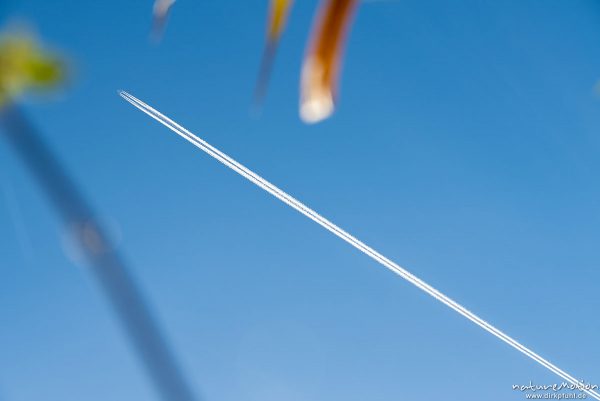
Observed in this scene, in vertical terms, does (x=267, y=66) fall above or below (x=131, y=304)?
above

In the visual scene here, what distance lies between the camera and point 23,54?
A: 261 centimetres

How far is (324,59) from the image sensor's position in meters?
4.11

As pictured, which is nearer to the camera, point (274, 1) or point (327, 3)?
point (327, 3)

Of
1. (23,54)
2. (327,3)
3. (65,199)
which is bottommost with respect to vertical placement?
(65,199)

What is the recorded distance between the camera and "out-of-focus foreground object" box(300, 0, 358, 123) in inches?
159

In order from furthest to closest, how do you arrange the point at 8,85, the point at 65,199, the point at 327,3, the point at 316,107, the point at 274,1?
the point at 274,1 → the point at 327,3 → the point at 316,107 → the point at 8,85 → the point at 65,199

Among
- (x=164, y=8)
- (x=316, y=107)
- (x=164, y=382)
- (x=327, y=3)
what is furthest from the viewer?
(x=164, y=8)

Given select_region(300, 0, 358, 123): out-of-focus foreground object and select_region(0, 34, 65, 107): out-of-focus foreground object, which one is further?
select_region(300, 0, 358, 123): out-of-focus foreground object

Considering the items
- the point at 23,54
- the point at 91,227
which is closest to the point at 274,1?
the point at 23,54

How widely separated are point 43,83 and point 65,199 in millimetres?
798

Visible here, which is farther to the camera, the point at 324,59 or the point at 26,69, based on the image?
the point at 324,59

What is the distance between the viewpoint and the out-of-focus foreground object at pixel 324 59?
405 centimetres

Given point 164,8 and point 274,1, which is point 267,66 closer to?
point 274,1

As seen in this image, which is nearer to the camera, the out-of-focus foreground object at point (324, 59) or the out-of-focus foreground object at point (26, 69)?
the out-of-focus foreground object at point (26, 69)
